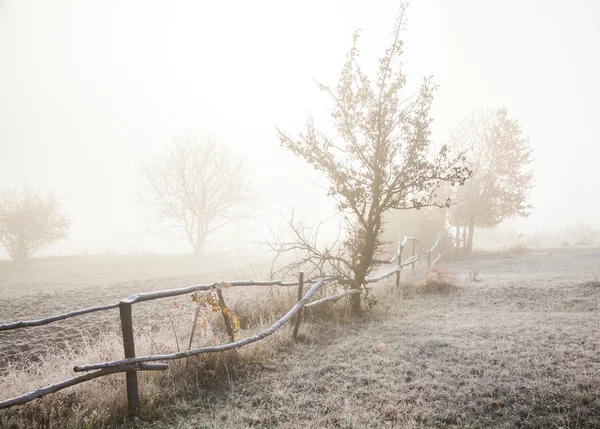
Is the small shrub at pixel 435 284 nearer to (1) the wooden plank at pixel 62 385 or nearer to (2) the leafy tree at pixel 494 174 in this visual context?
(1) the wooden plank at pixel 62 385

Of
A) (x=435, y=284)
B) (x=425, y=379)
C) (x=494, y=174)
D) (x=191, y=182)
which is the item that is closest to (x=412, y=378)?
(x=425, y=379)

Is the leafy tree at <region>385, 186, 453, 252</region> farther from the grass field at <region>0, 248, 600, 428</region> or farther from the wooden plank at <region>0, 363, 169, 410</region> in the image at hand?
the wooden plank at <region>0, 363, 169, 410</region>

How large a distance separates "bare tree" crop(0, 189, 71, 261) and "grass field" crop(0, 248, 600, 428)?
940 inches

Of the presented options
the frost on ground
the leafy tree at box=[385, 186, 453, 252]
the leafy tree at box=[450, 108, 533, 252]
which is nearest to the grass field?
the frost on ground

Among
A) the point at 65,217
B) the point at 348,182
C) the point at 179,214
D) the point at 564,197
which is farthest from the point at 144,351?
the point at 564,197

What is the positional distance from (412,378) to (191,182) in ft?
98.4

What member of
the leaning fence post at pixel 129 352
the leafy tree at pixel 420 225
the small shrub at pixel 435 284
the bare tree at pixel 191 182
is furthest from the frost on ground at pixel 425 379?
the bare tree at pixel 191 182

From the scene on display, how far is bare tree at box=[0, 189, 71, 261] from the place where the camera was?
2577 cm

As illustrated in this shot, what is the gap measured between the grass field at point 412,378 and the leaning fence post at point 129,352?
23 cm

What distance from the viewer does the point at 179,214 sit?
31422mm

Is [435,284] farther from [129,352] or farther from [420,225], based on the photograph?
[420,225]

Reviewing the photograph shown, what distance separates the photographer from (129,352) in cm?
403

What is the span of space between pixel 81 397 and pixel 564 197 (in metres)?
189

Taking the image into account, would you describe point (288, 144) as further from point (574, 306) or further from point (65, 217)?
point (65, 217)
